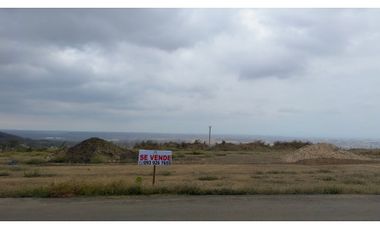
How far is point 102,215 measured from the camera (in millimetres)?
8875

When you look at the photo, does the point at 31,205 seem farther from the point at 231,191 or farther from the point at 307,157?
the point at 307,157

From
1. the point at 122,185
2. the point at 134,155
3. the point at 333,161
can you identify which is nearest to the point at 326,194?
the point at 122,185

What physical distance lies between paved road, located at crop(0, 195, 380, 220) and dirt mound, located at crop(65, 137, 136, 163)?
2306 centimetres

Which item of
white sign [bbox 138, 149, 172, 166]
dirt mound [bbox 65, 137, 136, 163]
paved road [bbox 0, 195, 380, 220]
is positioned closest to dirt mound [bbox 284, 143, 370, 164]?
dirt mound [bbox 65, 137, 136, 163]

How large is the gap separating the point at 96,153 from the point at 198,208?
26859 mm

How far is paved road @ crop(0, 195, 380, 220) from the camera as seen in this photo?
8.81 metres

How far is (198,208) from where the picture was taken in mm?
9672

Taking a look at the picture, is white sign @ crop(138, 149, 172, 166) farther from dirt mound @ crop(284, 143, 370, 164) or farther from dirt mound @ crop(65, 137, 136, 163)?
dirt mound @ crop(65, 137, 136, 163)

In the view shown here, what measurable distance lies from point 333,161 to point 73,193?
24.1 m

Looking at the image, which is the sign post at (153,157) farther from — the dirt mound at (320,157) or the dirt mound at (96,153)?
the dirt mound at (96,153)

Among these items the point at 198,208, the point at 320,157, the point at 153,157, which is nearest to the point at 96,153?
the point at 320,157

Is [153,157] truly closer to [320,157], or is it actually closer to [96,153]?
[320,157]

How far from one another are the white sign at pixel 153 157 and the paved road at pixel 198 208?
1.93 meters

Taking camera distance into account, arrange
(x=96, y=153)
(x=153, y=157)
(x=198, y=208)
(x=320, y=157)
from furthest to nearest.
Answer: (x=96, y=153) < (x=320, y=157) < (x=153, y=157) < (x=198, y=208)
